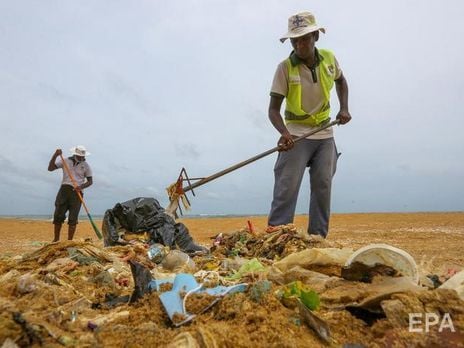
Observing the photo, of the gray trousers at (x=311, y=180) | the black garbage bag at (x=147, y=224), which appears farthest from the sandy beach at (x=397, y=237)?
the black garbage bag at (x=147, y=224)

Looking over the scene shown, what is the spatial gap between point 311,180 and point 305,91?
0.93 metres

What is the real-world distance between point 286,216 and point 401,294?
9.02 feet

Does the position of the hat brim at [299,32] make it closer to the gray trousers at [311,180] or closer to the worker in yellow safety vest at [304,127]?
the worker in yellow safety vest at [304,127]

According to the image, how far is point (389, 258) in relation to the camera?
2553 mm

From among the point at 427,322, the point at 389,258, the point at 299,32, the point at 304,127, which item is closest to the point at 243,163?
the point at 304,127

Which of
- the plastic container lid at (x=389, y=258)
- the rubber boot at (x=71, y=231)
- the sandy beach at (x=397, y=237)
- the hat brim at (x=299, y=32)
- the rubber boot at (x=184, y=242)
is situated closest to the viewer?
the plastic container lid at (x=389, y=258)

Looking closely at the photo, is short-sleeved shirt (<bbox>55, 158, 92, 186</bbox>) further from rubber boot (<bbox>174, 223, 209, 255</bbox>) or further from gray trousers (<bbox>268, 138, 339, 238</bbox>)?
gray trousers (<bbox>268, 138, 339, 238</bbox>)

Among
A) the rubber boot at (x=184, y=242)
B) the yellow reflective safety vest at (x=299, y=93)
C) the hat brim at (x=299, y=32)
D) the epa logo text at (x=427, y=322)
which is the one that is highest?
the hat brim at (x=299, y=32)

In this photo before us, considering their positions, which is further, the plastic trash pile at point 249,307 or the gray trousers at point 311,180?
the gray trousers at point 311,180

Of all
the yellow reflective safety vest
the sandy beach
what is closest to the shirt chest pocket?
the yellow reflective safety vest

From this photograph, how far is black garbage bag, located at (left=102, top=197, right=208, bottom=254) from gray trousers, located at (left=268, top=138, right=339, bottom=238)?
1411mm

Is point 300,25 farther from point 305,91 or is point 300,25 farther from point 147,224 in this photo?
point 147,224

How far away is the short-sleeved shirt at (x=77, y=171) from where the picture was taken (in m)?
8.23

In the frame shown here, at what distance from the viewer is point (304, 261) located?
300cm
